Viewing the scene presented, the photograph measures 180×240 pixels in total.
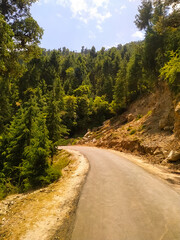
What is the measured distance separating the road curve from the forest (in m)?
4.14

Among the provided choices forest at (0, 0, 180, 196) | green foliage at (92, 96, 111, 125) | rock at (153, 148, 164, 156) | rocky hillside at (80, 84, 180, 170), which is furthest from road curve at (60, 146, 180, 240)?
green foliage at (92, 96, 111, 125)

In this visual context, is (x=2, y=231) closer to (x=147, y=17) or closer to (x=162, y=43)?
(x=162, y=43)

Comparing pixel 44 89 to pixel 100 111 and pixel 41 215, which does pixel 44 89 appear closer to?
pixel 100 111

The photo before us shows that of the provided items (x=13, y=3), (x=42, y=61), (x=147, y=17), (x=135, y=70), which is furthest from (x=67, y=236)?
(x=42, y=61)

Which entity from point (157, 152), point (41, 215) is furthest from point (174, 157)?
point (41, 215)

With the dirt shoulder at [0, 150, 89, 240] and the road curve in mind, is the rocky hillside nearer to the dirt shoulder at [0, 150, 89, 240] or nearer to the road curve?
the road curve

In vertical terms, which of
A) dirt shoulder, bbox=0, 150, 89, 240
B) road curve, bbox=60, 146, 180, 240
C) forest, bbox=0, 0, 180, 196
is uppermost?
forest, bbox=0, 0, 180, 196

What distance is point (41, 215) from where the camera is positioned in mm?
4945

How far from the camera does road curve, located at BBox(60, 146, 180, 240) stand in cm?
376

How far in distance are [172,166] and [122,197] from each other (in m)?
7.01

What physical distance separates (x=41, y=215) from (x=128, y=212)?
310 centimetres

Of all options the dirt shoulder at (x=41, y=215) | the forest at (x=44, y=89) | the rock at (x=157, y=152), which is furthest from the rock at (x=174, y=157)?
the dirt shoulder at (x=41, y=215)

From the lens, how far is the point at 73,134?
147 feet

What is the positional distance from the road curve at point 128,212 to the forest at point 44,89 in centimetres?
414
